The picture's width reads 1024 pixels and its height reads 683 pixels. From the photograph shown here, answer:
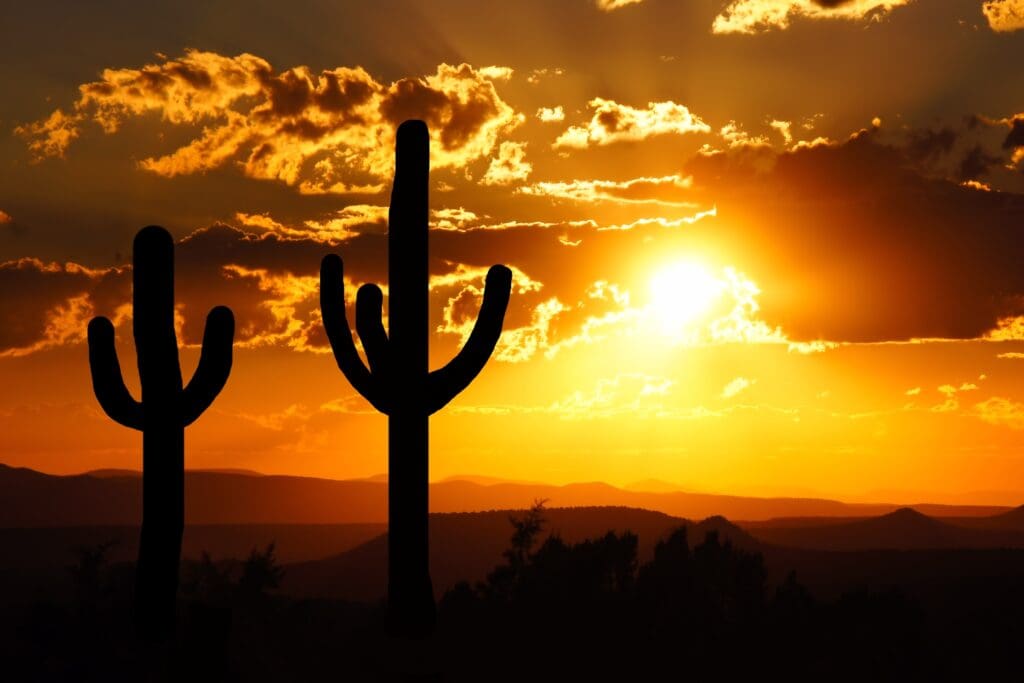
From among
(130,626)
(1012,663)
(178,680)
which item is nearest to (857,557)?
(1012,663)

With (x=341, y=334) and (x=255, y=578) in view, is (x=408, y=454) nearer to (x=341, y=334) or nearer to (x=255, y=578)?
(x=341, y=334)

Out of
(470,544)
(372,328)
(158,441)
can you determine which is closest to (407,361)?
(372,328)

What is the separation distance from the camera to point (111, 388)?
1402 cm

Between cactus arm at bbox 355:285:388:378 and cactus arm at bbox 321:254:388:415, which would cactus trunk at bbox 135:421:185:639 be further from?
cactus arm at bbox 355:285:388:378

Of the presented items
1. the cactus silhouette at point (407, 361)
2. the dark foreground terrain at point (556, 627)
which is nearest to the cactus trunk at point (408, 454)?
the cactus silhouette at point (407, 361)

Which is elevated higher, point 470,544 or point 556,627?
point 556,627

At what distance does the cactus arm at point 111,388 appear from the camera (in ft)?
46.0

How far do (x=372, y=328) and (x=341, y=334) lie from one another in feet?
1.55

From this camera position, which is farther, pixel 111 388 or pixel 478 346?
pixel 111 388

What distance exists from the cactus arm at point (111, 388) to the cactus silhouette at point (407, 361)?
289cm

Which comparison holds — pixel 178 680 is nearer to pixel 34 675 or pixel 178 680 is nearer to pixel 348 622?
pixel 34 675

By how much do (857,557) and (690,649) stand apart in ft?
171

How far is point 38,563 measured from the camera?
104938 mm

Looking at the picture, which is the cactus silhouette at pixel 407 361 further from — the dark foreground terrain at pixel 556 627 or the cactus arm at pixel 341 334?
the dark foreground terrain at pixel 556 627
